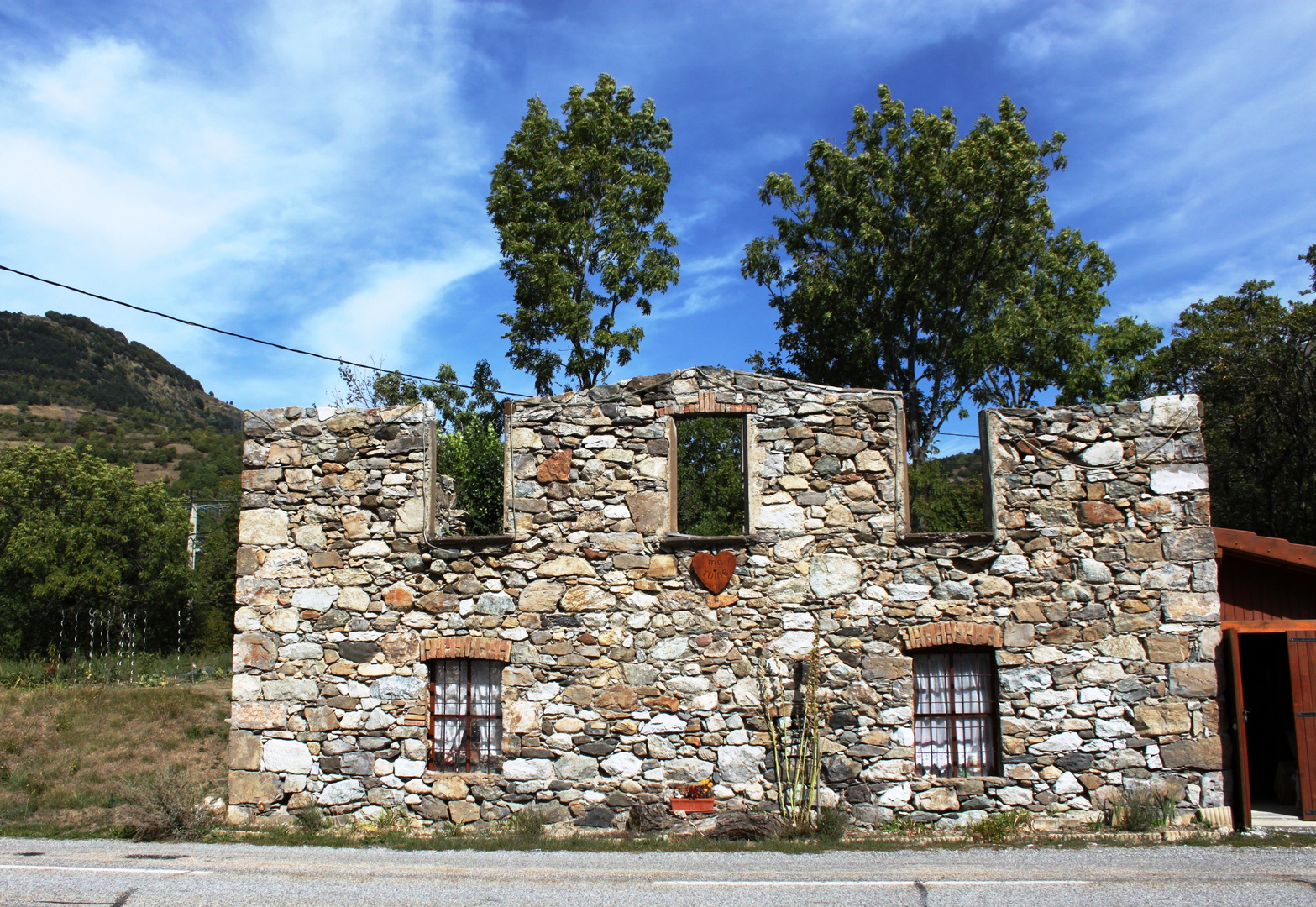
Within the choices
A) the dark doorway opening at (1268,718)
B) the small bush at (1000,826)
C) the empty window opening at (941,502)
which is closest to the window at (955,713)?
the small bush at (1000,826)

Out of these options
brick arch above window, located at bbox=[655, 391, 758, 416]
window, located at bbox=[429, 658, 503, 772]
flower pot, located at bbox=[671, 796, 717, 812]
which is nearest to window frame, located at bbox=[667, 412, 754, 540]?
brick arch above window, located at bbox=[655, 391, 758, 416]

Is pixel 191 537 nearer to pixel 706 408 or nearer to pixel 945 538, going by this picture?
pixel 706 408

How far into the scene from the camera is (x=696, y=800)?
8.48 metres

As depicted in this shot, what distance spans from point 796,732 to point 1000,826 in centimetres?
206

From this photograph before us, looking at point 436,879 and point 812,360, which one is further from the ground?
point 812,360

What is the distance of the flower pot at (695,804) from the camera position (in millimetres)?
8461

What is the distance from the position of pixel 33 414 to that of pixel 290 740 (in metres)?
Result: 65.3

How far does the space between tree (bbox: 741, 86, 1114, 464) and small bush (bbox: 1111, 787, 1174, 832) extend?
43.4 ft

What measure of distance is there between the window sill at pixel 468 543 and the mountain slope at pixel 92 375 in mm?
69849

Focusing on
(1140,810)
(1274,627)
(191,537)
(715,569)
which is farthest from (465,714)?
(191,537)

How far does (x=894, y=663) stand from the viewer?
8516 millimetres

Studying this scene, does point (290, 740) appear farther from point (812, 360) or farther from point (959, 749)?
point (812, 360)

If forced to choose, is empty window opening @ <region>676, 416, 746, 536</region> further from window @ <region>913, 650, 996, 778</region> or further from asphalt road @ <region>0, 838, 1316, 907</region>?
asphalt road @ <region>0, 838, 1316, 907</region>

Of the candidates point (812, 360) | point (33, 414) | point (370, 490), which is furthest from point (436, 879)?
point (33, 414)
